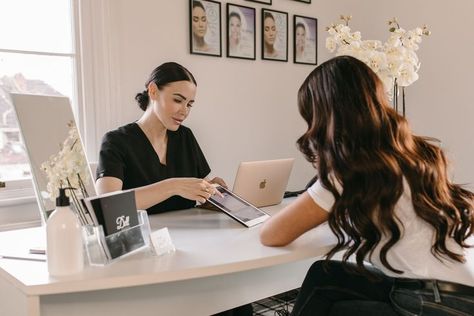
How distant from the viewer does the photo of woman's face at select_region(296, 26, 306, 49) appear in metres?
3.18

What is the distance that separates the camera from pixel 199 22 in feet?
8.72

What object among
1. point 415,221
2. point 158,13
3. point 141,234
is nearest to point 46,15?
point 158,13

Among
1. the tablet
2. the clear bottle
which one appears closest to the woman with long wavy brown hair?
the tablet

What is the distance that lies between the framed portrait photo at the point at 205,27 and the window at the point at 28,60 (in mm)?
647

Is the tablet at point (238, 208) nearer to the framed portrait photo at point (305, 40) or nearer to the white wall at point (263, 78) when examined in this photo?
the white wall at point (263, 78)

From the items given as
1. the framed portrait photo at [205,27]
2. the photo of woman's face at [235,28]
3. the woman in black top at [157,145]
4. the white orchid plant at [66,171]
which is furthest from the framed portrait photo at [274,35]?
the white orchid plant at [66,171]

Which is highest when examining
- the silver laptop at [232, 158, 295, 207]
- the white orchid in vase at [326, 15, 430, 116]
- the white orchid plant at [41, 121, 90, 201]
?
the white orchid in vase at [326, 15, 430, 116]

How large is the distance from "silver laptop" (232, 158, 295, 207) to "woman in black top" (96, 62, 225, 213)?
13 centimetres

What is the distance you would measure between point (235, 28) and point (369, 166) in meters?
1.87

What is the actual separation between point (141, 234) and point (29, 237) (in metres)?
0.44

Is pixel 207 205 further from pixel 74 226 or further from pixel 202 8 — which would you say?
pixel 202 8

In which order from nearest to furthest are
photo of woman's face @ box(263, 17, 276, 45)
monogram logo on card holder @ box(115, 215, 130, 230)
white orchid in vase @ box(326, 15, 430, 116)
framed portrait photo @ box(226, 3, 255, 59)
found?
1. monogram logo on card holder @ box(115, 215, 130, 230)
2. white orchid in vase @ box(326, 15, 430, 116)
3. framed portrait photo @ box(226, 3, 255, 59)
4. photo of woman's face @ box(263, 17, 276, 45)

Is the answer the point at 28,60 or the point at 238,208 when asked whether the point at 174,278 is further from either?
the point at 28,60

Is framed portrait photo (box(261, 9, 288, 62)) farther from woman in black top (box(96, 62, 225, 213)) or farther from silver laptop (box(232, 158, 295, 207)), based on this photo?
silver laptop (box(232, 158, 295, 207))
